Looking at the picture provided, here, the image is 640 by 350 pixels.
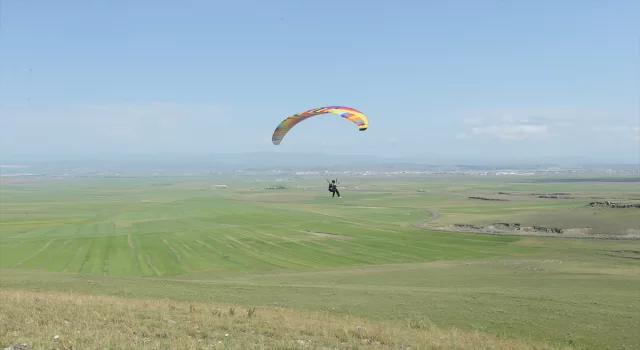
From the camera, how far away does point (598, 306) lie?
22.8 meters

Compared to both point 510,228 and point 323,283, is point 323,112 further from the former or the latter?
point 510,228

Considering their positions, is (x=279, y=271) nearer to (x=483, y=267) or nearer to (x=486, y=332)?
(x=483, y=267)

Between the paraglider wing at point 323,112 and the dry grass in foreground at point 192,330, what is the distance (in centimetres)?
1390

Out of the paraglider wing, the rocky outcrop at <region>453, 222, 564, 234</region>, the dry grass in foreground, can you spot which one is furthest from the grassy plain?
the paraglider wing

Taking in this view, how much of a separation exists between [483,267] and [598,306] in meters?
17.9

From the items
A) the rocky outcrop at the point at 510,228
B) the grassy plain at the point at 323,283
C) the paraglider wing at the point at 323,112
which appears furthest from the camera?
the rocky outcrop at the point at 510,228

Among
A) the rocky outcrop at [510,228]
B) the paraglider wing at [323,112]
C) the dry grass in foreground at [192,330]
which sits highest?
the paraglider wing at [323,112]

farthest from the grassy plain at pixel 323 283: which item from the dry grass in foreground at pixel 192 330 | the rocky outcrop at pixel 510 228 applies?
the rocky outcrop at pixel 510 228

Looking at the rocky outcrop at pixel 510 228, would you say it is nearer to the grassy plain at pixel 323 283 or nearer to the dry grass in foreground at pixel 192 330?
the grassy plain at pixel 323 283

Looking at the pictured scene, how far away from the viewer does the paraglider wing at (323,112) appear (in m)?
29.2

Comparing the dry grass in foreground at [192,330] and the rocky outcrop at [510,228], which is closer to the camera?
the dry grass in foreground at [192,330]

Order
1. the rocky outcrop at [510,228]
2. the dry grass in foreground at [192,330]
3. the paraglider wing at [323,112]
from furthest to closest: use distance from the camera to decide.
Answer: the rocky outcrop at [510,228]
the paraglider wing at [323,112]
the dry grass in foreground at [192,330]

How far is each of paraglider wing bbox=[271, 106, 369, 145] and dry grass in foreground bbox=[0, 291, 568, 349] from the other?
13900mm

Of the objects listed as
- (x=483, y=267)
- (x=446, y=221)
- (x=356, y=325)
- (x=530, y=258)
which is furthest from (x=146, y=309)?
(x=446, y=221)
